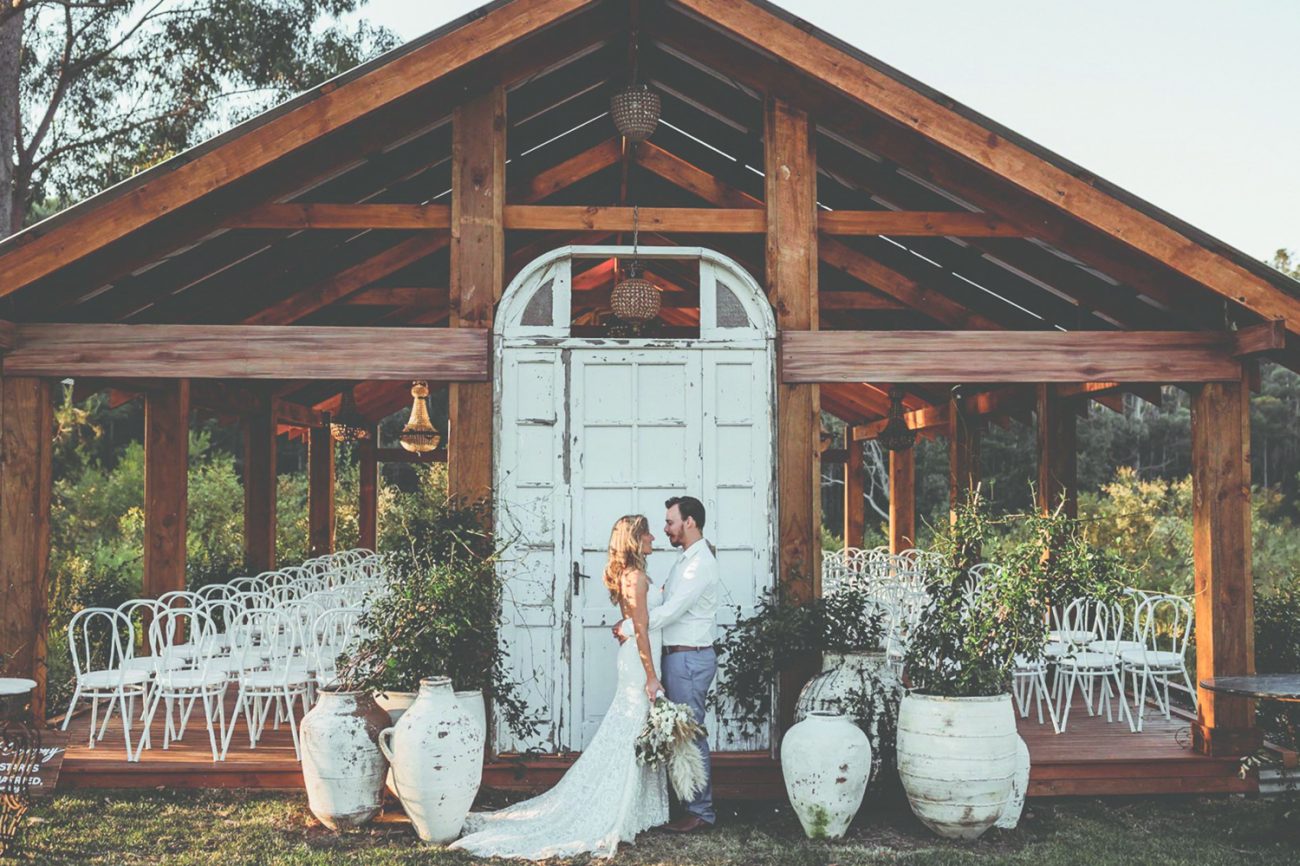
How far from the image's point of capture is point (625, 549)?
5867mm

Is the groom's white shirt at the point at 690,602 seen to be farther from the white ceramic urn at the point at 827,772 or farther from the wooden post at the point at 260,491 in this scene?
Answer: the wooden post at the point at 260,491

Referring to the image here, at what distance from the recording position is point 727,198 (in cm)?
806

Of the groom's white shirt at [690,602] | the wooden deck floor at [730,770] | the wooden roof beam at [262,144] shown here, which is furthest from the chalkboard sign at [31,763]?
the groom's white shirt at [690,602]

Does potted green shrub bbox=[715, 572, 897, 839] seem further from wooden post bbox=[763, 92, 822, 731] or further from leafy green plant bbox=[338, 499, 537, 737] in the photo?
leafy green plant bbox=[338, 499, 537, 737]

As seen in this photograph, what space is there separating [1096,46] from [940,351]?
18.8 meters

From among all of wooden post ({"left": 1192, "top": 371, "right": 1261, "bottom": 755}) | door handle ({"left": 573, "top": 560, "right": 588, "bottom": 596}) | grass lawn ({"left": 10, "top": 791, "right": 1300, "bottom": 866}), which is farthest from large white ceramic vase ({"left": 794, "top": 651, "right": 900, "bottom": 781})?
wooden post ({"left": 1192, "top": 371, "right": 1261, "bottom": 755})

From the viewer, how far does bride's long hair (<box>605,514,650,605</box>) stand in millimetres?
5855

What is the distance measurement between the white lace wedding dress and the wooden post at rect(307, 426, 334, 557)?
7.98 m

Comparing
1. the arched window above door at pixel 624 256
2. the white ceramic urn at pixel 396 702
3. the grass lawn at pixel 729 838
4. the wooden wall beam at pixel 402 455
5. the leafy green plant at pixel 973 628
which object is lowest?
the grass lawn at pixel 729 838

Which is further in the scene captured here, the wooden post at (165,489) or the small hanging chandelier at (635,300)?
the wooden post at (165,489)

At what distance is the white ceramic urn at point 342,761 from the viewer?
5.78 metres

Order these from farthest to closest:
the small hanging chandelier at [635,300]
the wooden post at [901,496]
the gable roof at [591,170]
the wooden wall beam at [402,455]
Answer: the wooden wall beam at [402,455] → the wooden post at [901,496] → the small hanging chandelier at [635,300] → the gable roof at [591,170]

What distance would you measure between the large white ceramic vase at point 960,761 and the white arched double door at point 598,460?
1309 millimetres

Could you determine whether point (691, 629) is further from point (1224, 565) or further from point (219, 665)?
point (1224, 565)
